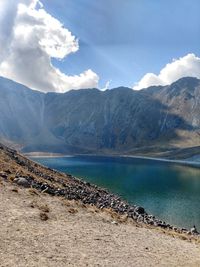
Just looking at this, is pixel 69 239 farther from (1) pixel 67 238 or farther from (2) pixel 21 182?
(2) pixel 21 182

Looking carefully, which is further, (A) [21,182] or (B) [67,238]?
(A) [21,182]

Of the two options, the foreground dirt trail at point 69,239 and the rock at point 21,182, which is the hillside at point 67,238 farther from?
the rock at point 21,182

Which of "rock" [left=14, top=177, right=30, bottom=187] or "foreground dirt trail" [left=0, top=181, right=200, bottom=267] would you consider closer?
"foreground dirt trail" [left=0, top=181, right=200, bottom=267]

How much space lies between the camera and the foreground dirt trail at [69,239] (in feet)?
75.6

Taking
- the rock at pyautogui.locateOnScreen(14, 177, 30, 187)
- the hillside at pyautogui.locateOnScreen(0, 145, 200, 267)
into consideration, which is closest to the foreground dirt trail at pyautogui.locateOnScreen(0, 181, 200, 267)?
the hillside at pyautogui.locateOnScreen(0, 145, 200, 267)

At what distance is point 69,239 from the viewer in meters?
26.9

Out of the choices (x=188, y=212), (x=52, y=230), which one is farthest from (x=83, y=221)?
(x=188, y=212)

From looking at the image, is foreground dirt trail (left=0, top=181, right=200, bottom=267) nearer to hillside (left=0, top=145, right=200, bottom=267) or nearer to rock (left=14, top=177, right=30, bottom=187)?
hillside (left=0, top=145, right=200, bottom=267)

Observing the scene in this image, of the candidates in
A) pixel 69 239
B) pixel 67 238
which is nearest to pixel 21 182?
pixel 67 238

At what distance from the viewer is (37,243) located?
2466 cm

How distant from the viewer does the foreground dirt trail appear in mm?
23031

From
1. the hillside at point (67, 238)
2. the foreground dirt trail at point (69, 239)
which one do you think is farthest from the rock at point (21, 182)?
the foreground dirt trail at point (69, 239)

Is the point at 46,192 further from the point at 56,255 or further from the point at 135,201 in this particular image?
the point at 135,201

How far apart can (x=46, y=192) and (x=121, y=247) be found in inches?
596
